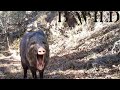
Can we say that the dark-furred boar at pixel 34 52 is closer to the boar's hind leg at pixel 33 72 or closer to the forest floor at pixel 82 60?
the boar's hind leg at pixel 33 72

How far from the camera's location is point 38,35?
9.07 metres

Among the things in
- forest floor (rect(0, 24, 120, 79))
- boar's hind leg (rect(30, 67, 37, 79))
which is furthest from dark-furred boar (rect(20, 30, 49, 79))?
forest floor (rect(0, 24, 120, 79))

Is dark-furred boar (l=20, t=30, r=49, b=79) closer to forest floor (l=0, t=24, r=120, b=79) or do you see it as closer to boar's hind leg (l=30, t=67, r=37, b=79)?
boar's hind leg (l=30, t=67, r=37, b=79)

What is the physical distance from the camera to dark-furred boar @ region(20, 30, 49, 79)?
8.91m

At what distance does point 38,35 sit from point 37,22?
0.54 meters

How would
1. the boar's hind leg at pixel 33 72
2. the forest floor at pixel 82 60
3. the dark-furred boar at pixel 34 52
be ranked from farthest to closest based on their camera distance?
the forest floor at pixel 82 60 < the boar's hind leg at pixel 33 72 < the dark-furred boar at pixel 34 52

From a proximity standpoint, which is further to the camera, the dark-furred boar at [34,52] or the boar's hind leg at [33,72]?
the boar's hind leg at [33,72]

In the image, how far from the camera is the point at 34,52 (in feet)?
29.3

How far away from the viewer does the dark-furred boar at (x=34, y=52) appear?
29.2 ft

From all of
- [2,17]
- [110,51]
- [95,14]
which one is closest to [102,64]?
[110,51]

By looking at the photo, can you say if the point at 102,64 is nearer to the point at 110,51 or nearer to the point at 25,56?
the point at 110,51

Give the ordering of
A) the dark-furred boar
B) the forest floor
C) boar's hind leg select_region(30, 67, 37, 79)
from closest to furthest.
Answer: the dark-furred boar
boar's hind leg select_region(30, 67, 37, 79)
the forest floor

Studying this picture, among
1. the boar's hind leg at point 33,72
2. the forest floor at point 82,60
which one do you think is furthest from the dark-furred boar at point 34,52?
the forest floor at point 82,60
